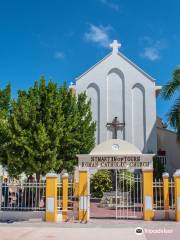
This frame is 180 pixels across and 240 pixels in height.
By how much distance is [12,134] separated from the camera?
723 inches

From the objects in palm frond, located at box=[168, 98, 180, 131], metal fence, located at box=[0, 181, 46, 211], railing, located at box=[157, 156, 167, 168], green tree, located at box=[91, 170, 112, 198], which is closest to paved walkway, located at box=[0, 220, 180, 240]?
metal fence, located at box=[0, 181, 46, 211]

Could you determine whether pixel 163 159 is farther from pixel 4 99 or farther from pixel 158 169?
pixel 4 99

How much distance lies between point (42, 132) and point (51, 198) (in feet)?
11.1

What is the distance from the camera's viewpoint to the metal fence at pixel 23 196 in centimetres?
1697

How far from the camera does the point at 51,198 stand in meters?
16.2

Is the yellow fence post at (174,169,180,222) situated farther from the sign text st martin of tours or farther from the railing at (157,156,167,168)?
the railing at (157,156,167,168)

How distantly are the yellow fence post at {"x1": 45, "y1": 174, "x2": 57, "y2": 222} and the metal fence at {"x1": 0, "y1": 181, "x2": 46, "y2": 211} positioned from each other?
0.62 meters

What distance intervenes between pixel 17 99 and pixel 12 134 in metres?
2.12

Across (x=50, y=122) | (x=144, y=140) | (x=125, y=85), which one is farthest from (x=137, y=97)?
(x=50, y=122)

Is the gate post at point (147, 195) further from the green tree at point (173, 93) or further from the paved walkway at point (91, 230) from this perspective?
the green tree at point (173, 93)

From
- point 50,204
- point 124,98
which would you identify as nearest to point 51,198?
point 50,204

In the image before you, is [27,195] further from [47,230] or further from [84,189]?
[47,230]

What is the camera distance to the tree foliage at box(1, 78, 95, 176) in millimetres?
18234

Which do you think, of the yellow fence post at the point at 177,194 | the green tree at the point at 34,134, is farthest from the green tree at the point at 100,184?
the yellow fence post at the point at 177,194
